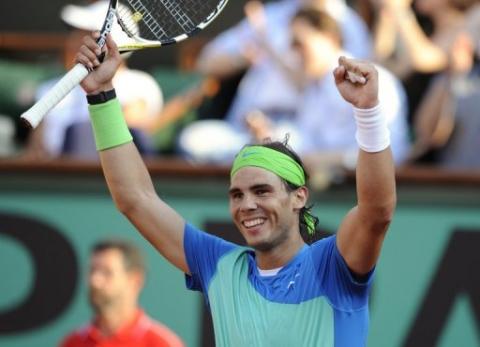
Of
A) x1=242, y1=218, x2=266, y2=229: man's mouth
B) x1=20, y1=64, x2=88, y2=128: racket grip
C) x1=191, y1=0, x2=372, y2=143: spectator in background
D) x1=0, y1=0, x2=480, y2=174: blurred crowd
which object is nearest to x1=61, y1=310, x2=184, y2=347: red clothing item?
x1=0, y1=0, x2=480, y2=174: blurred crowd

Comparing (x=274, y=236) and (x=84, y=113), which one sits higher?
(x=84, y=113)

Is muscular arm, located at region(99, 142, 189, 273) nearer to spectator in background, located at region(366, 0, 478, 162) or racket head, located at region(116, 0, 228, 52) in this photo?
racket head, located at region(116, 0, 228, 52)

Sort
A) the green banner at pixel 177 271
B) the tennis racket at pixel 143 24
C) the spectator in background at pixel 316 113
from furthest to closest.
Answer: the spectator in background at pixel 316 113 < the green banner at pixel 177 271 < the tennis racket at pixel 143 24

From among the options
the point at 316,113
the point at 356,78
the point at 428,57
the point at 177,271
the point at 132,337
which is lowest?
the point at 356,78

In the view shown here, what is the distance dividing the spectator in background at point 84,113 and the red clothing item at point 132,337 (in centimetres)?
116

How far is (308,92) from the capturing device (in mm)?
7938

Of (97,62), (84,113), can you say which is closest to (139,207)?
(97,62)

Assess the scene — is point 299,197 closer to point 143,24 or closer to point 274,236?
point 274,236

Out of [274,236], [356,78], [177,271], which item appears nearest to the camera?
[356,78]

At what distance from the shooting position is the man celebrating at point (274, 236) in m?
4.20

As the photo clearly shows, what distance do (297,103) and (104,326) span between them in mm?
1792

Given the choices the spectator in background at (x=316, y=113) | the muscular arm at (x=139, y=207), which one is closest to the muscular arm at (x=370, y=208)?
the muscular arm at (x=139, y=207)

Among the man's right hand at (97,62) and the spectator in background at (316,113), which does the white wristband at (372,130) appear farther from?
the spectator in background at (316,113)

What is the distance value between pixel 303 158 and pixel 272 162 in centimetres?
296
